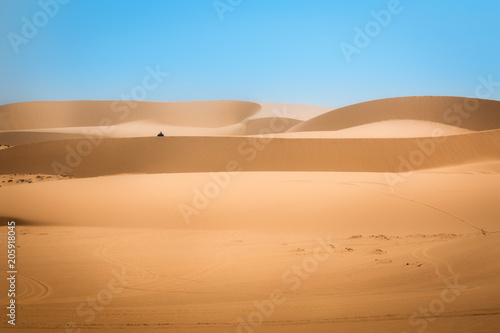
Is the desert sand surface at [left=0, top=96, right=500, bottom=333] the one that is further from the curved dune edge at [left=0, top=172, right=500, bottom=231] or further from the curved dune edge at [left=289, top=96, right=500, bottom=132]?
the curved dune edge at [left=289, top=96, right=500, bottom=132]

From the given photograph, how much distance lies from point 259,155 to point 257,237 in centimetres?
1443

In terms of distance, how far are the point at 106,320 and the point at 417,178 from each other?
12.2 m

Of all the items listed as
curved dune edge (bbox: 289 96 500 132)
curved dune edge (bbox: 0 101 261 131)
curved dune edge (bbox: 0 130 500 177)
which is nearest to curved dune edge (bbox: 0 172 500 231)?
curved dune edge (bbox: 0 130 500 177)

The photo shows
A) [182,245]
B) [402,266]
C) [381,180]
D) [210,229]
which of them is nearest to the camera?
[402,266]

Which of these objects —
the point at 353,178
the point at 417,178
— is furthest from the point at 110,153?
the point at 417,178

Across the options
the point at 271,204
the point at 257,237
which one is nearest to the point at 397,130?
the point at 271,204

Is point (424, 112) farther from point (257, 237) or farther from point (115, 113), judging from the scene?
point (115, 113)

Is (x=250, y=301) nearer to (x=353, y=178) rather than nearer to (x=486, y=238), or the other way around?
(x=486, y=238)

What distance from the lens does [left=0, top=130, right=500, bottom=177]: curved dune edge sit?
22656mm

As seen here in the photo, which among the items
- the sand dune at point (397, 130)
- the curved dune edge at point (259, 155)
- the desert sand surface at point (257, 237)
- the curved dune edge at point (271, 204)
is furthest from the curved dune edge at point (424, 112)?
the curved dune edge at point (271, 204)

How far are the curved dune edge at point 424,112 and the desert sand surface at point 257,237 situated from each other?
13.3 m

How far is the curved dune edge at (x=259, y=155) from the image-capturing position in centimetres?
2266

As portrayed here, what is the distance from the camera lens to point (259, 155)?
77.9 feet

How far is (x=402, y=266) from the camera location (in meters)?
5.99
